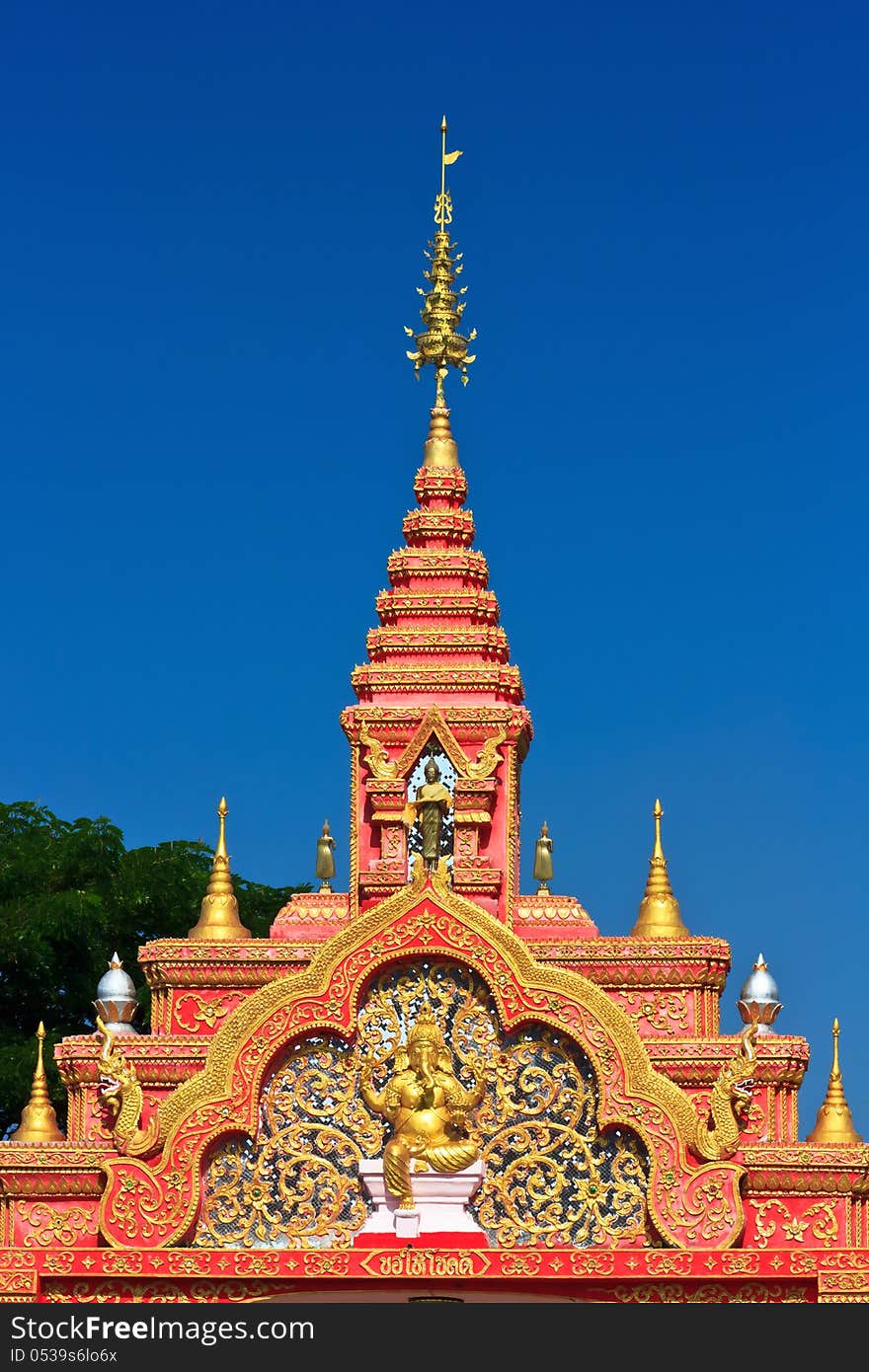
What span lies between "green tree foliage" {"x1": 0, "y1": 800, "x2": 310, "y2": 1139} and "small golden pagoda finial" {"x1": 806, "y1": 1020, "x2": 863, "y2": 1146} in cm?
1526

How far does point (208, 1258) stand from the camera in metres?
38.8

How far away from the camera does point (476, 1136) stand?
39.2 m

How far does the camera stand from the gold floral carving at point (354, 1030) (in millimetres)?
38781

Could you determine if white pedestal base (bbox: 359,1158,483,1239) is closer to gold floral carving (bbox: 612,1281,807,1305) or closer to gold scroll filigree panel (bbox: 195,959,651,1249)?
gold scroll filigree panel (bbox: 195,959,651,1249)

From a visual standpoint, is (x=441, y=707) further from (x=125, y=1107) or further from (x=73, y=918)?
(x=73, y=918)

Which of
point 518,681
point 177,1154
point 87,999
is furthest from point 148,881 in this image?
point 177,1154

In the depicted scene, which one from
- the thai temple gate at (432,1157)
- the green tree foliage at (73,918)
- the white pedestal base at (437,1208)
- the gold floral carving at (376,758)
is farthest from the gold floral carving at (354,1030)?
the green tree foliage at (73,918)

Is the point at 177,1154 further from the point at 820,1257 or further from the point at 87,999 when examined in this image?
the point at 87,999

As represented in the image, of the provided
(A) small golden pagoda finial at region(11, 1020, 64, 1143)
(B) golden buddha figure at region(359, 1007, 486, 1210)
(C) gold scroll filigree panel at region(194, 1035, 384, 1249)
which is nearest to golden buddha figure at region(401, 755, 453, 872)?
(B) golden buddha figure at region(359, 1007, 486, 1210)

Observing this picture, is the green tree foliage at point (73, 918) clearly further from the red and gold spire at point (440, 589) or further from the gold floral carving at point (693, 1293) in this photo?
the gold floral carving at point (693, 1293)

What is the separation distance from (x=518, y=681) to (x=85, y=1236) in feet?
27.6

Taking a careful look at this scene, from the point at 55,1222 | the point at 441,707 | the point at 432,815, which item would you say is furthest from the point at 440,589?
the point at 55,1222

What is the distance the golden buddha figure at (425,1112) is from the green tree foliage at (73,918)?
15416 mm

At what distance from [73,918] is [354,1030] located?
17.2 metres
